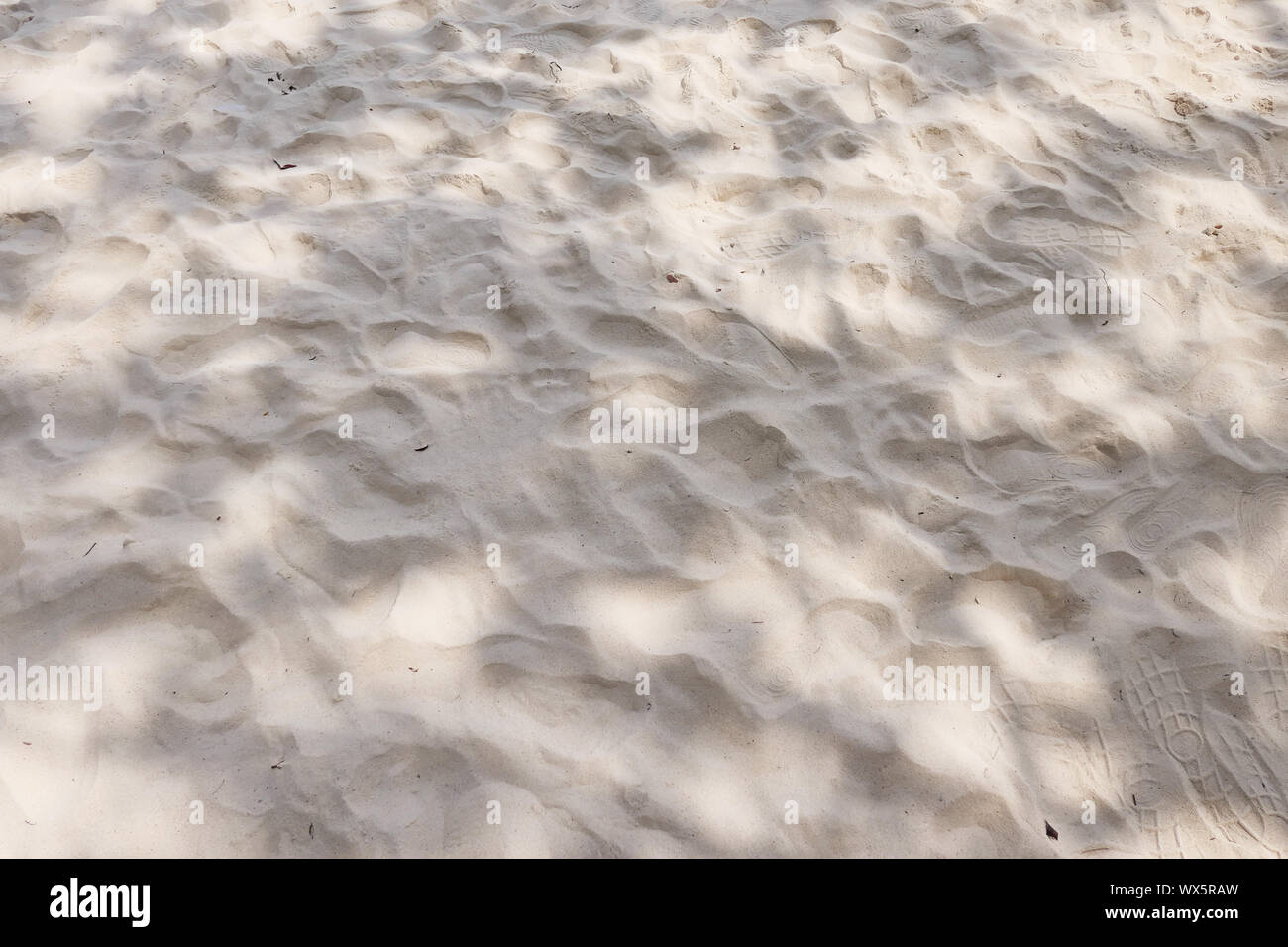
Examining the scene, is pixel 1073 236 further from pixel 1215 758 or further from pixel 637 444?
pixel 1215 758

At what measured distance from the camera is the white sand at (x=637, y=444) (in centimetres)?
220

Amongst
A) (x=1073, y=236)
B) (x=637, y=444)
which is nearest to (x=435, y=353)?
(x=637, y=444)

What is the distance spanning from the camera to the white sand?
7.22ft

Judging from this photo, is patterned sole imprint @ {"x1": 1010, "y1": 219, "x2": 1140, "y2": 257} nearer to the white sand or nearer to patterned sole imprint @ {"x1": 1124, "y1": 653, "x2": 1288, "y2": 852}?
the white sand

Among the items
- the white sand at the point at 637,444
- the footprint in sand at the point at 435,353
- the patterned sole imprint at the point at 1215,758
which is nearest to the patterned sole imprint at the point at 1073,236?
the white sand at the point at 637,444

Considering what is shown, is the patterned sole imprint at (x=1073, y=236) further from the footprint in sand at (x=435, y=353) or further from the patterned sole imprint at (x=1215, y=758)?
the footprint in sand at (x=435, y=353)

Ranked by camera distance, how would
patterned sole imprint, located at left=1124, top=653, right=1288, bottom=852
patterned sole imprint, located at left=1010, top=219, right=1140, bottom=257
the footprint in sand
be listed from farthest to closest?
1. patterned sole imprint, located at left=1010, top=219, right=1140, bottom=257
2. the footprint in sand
3. patterned sole imprint, located at left=1124, top=653, right=1288, bottom=852

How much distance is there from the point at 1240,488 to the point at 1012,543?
26.8 inches

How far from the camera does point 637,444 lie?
283cm

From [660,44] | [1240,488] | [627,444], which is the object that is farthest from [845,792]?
[660,44]

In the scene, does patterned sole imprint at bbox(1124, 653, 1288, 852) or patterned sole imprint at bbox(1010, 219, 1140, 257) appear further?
patterned sole imprint at bbox(1010, 219, 1140, 257)

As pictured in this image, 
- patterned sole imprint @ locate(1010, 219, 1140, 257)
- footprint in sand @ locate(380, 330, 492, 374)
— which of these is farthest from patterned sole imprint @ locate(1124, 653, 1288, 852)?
footprint in sand @ locate(380, 330, 492, 374)

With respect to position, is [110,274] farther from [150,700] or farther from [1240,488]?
[1240,488]
